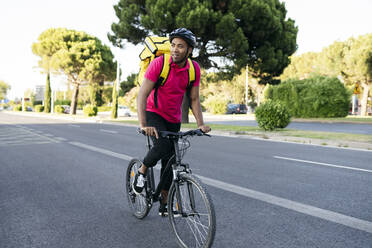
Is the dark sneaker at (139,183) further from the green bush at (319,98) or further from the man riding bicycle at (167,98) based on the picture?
the green bush at (319,98)

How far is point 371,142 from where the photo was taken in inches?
423

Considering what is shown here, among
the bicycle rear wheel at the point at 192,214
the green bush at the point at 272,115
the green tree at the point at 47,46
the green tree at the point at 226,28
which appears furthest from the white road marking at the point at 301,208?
the green tree at the point at 47,46

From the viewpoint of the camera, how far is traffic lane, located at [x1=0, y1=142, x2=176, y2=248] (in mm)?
3252

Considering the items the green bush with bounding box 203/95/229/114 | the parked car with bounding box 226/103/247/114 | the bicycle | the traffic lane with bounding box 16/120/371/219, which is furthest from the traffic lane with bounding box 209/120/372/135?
the parked car with bounding box 226/103/247/114

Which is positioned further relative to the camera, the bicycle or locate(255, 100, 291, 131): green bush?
locate(255, 100, 291, 131): green bush

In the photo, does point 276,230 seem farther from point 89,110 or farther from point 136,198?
point 89,110

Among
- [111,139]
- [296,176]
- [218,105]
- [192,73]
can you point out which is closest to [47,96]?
[218,105]

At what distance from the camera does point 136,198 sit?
3980mm

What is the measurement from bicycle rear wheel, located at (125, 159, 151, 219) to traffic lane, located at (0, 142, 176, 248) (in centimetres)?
9

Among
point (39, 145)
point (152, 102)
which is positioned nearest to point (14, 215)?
point (152, 102)

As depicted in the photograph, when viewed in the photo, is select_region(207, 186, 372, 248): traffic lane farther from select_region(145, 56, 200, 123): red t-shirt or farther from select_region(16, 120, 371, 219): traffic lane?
select_region(145, 56, 200, 123): red t-shirt

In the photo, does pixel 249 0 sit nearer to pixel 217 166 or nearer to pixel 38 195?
pixel 217 166

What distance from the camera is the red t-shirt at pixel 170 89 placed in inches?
122

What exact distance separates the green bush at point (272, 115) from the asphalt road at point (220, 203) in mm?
6783
